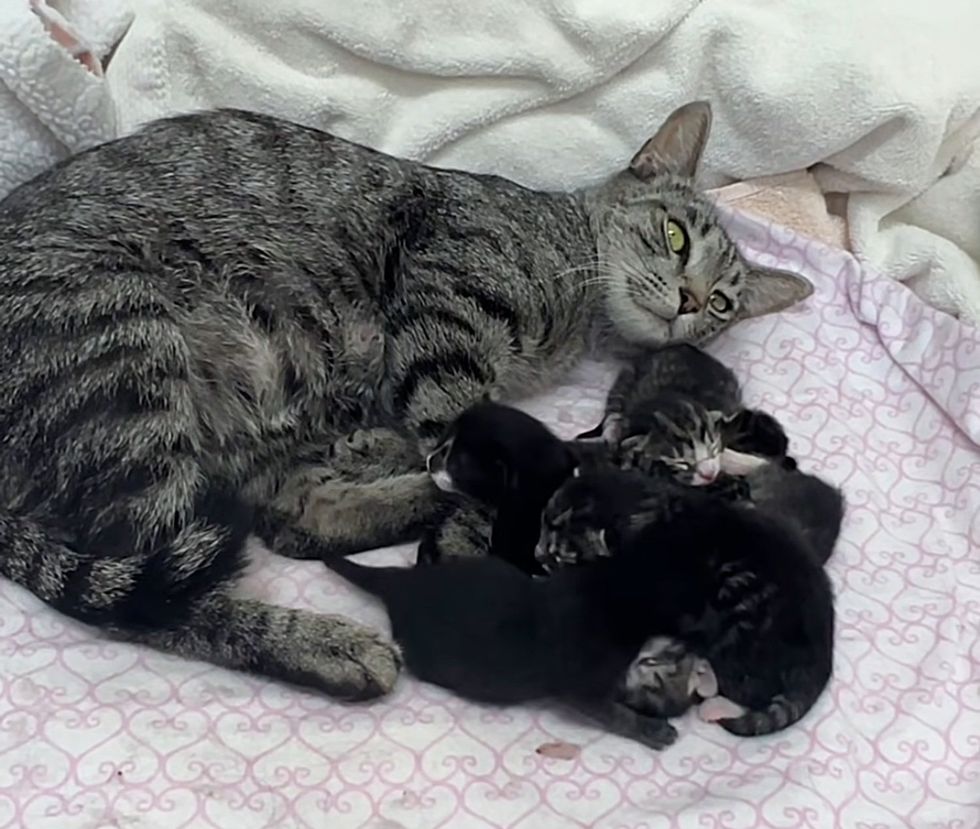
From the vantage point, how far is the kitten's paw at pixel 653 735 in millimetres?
1515

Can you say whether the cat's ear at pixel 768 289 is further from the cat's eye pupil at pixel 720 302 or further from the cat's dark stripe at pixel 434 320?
the cat's dark stripe at pixel 434 320

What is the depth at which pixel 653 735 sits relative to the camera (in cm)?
151

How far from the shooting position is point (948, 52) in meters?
2.28

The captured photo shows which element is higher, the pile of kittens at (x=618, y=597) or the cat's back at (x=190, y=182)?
the cat's back at (x=190, y=182)

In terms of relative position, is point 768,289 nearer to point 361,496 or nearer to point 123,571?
point 361,496

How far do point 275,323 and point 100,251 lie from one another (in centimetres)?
27

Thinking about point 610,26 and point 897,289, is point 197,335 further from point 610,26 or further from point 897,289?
point 897,289

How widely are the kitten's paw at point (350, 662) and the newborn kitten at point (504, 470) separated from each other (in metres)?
0.19

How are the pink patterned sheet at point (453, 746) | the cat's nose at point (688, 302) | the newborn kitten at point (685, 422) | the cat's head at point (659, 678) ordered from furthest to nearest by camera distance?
the cat's nose at point (688, 302)
the newborn kitten at point (685, 422)
the cat's head at point (659, 678)
the pink patterned sheet at point (453, 746)

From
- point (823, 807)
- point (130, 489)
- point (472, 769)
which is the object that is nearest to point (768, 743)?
point (823, 807)

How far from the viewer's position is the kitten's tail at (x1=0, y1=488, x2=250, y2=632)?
60.6 inches

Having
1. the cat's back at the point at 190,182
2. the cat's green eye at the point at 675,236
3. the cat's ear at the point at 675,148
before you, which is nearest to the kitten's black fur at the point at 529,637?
the cat's back at the point at 190,182

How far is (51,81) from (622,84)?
0.95 metres

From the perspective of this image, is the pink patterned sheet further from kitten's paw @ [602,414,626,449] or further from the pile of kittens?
kitten's paw @ [602,414,626,449]
